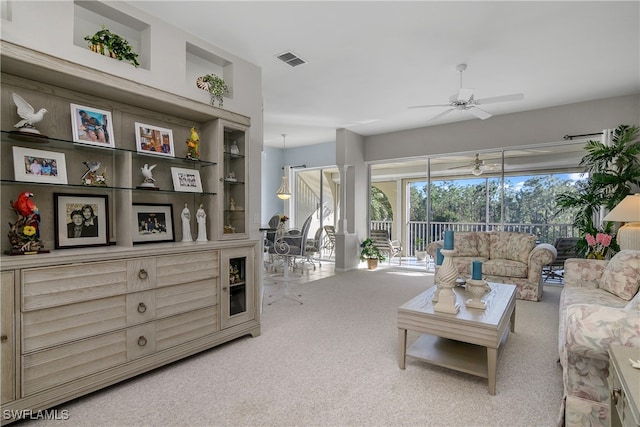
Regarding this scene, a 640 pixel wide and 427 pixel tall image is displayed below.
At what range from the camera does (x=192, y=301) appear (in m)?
2.51

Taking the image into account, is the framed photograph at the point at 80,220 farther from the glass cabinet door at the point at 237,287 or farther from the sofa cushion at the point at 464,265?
the sofa cushion at the point at 464,265

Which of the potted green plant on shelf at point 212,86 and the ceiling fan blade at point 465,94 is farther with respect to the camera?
the ceiling fan blade at point 465,94

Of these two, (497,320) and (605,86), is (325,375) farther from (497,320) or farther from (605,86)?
(605,86)

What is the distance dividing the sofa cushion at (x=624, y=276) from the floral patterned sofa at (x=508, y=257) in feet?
5.14

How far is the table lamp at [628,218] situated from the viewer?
324 cm

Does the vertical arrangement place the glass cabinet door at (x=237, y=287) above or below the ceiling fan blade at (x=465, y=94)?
below

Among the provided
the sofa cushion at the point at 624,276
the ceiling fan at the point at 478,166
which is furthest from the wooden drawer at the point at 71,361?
the ceiling fan at the point at 478,166

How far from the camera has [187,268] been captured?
8.11 feet

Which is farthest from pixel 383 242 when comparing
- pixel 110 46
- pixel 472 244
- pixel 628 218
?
pixel 110 46

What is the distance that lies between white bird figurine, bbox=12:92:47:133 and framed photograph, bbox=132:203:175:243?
2.68ft

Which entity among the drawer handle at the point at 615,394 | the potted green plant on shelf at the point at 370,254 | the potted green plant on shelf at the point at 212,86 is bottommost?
the potted green plant on shelf at the point at 370,254

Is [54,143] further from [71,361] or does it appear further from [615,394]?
[615,394]

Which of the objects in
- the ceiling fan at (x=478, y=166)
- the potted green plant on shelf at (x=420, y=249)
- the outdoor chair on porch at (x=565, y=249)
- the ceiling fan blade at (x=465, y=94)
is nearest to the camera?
the ceiling fan blade at (x=465, y=94)

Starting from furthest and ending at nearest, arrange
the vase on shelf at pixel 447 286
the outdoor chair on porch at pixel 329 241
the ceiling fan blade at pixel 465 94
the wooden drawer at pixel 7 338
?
A: the outdoor chair on porch at pixel 329 241 < the ceiling fan blade at pixel 465 94 < the vase on shelf at pixel 447 286 < the wooden drawer at pixel 7 338
